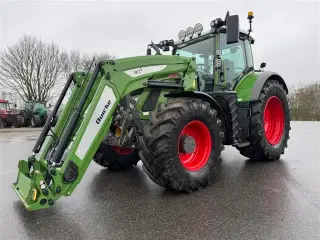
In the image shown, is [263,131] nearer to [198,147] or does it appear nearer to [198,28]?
[198,147]

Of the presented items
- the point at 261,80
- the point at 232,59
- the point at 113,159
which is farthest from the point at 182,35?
the point at 113,159

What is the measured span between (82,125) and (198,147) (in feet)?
5.98

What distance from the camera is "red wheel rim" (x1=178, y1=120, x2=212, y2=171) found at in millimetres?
4031

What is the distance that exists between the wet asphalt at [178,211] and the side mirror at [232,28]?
86.5 inches

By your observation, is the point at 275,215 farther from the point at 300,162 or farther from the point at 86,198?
the point at 300,162

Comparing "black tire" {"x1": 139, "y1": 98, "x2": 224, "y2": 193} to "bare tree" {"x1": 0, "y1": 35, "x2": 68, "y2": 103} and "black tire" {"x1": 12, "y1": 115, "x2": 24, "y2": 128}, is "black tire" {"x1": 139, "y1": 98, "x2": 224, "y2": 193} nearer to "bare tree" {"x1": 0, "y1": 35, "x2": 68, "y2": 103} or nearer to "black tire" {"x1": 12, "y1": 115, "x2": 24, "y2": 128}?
"black tire" {"x1": 12, "y1": 115, "x2": 24, "y2": 128}

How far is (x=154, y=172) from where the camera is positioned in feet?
11.6

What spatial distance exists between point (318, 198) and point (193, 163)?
1.64 meters

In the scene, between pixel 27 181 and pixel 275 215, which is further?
pixel 27 181

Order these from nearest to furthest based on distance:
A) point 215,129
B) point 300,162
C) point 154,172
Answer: point 154,172, point 215,129, point 300,162

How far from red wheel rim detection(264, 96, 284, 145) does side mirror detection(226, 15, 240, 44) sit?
2335 mm

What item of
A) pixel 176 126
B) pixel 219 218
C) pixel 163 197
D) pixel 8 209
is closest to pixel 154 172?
pixel 163 197

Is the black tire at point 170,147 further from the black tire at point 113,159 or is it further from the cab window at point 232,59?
the cab window at point 232,59

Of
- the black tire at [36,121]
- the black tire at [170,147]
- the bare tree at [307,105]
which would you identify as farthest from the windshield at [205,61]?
→ the bare tree at [307,105]
